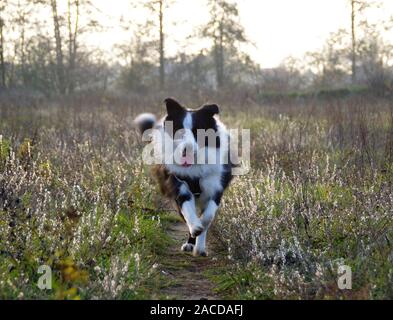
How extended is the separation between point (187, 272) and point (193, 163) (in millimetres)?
1377

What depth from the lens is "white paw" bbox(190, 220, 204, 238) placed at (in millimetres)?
5056

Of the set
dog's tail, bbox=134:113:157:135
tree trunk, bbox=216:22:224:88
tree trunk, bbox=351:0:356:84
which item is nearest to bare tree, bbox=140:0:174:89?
tree trunk, bbox=216:22:224:88

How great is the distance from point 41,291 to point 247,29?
28985mm

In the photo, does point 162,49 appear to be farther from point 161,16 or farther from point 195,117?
point 195,117

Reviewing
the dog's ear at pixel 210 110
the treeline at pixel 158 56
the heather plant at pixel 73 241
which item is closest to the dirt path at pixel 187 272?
the heather plant at pixel 73 241

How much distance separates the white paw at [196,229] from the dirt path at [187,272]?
9.5 inches

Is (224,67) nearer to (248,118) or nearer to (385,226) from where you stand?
(248,118)

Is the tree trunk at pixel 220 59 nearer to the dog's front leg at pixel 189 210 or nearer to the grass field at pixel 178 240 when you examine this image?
the grass field at pixel 178 240

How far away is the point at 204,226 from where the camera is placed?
529 cm

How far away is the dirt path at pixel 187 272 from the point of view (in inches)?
157

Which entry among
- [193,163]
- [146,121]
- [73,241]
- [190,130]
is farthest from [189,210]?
[146,121]

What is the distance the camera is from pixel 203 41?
31.0 metres

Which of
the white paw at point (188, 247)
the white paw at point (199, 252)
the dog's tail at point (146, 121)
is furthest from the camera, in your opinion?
the dog's tail at point (146, 121)
